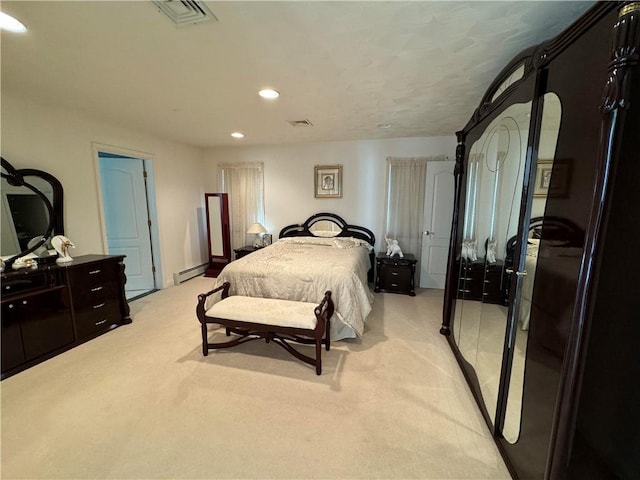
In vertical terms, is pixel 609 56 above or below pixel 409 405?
above

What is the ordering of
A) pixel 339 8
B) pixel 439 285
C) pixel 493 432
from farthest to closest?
pixel 439 285, pixel 493 432, pixel 339 8

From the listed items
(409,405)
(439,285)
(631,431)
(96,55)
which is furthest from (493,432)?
(96,55)

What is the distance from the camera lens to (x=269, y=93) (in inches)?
94.8

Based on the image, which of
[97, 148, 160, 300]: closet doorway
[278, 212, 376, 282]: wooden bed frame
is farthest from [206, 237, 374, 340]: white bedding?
[97, 148, 160, 300]: closet doorway

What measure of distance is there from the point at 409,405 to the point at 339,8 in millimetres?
2520

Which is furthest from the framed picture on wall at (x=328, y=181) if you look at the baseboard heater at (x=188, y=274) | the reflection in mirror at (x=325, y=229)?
the baseboard heater at (x=188, y=274)

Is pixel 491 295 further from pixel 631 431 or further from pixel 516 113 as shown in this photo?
pixel 516 113

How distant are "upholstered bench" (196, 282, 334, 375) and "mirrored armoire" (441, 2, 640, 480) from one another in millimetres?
1286

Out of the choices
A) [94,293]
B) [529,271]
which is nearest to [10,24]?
[94,293]

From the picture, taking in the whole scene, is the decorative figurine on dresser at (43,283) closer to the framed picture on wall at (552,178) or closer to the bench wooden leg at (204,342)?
the bench wooden leg at (204,342)

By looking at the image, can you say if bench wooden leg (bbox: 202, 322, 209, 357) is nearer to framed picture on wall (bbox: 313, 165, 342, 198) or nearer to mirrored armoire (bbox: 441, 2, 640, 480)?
mirrored armoire (bbox: 441, 2, 640, 480)

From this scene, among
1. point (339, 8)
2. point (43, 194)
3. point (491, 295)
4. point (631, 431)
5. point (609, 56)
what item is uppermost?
point (339, 8)

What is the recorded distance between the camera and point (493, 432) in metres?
1.62

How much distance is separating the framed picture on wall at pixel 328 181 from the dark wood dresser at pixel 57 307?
10.2 feet
